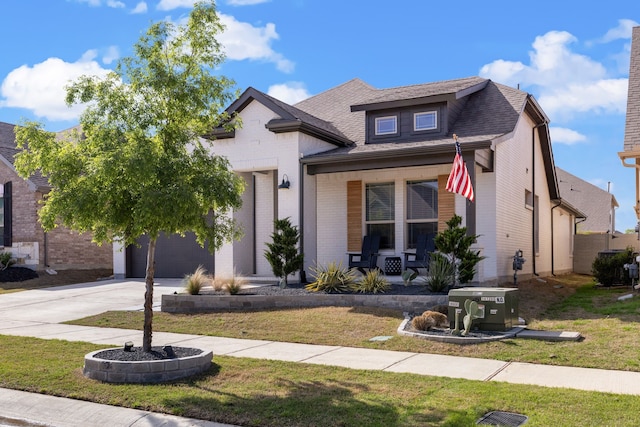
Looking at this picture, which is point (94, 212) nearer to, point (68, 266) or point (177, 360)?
point (177, 360)

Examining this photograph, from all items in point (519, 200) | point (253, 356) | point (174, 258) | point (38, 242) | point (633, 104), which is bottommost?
point (253, 356)

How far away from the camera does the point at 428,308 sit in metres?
11.8

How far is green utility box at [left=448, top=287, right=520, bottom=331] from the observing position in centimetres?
970

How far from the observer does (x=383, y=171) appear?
16594 millimetres

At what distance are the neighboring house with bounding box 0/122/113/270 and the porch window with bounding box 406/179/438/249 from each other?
41.1ft

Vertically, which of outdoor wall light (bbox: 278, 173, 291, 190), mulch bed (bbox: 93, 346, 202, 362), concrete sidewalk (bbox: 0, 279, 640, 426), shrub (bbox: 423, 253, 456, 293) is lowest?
concrete sidewalk (bbox: 0, 279, 640, 426)

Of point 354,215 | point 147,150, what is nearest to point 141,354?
point 147,150

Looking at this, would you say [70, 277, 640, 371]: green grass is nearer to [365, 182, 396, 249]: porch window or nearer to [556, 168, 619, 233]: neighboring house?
[365, 182, 396, 249]: porch window

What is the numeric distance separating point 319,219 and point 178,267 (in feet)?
17.4

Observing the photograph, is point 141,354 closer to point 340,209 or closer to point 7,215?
point 340,209

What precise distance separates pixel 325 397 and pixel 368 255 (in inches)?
396

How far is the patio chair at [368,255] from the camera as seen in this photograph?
632 inches

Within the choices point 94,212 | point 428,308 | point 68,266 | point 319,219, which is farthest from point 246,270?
point 94,212

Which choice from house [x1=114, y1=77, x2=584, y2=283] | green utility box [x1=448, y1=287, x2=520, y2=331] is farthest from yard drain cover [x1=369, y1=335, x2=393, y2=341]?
house [x1=114, y1=77, x2=584, y2=283]
